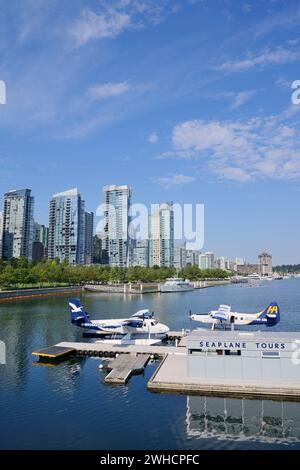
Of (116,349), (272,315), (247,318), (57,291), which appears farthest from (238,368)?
(57,291)

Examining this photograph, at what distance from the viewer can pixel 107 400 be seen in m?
27.7

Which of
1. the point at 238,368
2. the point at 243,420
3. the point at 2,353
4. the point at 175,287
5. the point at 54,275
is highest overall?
the point at 54,275

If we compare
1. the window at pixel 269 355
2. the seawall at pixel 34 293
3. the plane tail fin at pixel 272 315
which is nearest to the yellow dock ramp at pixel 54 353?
the window at pixel 269 355

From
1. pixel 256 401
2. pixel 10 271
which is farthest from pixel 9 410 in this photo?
pixel 10 271

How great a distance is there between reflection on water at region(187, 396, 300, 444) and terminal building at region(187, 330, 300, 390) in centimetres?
155

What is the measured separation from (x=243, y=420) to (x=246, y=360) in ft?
18.5

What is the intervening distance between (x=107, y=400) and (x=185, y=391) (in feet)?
19.0

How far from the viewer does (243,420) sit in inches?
948

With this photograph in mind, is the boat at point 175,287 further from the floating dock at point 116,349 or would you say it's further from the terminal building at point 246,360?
the terminal building at point 246,360

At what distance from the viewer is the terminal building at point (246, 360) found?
2828cm

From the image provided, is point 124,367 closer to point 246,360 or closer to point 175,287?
point 246,360

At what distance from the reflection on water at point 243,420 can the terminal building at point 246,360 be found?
5.10ft
